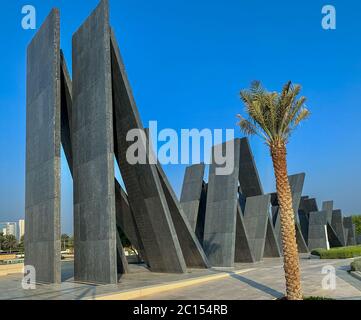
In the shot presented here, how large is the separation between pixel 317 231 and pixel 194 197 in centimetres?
1850

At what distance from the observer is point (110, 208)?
14.6 m

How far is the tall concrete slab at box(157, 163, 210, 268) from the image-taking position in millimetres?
18516

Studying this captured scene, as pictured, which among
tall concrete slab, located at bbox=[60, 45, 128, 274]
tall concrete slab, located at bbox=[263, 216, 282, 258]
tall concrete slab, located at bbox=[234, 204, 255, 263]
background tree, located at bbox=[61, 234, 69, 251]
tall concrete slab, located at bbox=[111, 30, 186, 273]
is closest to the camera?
tall concrete slab, located at bbox=[111, 30, 186, 273]

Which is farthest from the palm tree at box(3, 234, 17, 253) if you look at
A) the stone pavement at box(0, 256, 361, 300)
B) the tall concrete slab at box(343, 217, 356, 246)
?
the stone pavement at box(0, 256, 361, 300)

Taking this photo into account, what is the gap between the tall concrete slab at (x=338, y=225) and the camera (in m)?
46.7

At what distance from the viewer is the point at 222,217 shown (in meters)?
24.9

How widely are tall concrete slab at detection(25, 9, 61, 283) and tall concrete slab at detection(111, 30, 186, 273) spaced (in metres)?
2.51

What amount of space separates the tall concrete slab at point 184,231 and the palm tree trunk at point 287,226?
25.4 ft

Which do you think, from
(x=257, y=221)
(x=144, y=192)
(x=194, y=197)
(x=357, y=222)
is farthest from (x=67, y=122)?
(x=357, y=222)

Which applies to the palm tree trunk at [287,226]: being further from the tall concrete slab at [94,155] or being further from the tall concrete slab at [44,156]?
the tall concrete slab at [44,156]

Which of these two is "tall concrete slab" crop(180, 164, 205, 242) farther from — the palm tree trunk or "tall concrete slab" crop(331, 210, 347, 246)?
"tall concrete slab" crop(331, 210, 347, 246)
